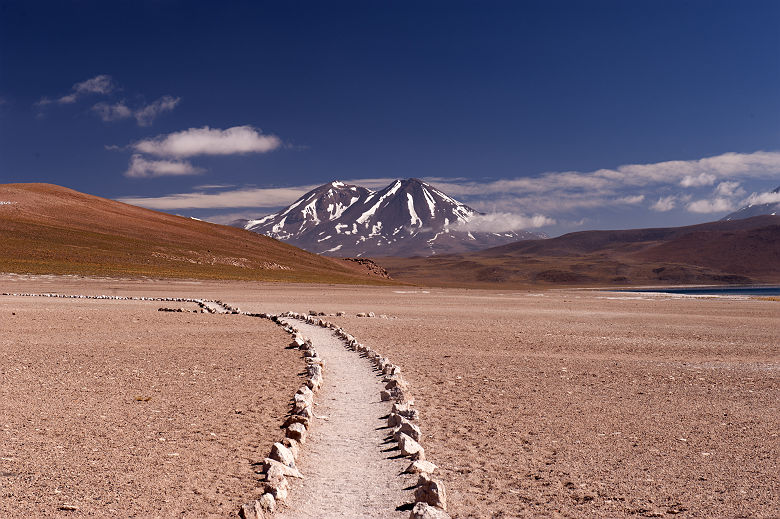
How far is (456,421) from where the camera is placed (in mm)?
11227

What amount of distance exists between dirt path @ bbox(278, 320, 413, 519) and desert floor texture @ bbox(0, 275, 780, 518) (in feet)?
1.30

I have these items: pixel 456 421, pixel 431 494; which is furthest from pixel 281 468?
pixel 456 421

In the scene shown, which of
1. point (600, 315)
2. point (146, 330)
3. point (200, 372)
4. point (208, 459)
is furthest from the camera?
point (600, 315)

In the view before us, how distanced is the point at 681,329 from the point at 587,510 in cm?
2528

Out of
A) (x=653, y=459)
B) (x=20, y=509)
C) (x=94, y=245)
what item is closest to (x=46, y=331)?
(x=20, y=509)

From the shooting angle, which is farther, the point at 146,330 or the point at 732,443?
the point at 146,330

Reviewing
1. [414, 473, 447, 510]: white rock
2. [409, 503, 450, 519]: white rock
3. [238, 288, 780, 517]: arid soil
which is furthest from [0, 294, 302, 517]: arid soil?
[238, 288, 780, 517]: arid soil

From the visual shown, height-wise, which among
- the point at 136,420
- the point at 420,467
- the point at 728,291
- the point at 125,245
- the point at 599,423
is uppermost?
the point at 125,245

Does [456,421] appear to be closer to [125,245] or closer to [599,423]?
[599,423]

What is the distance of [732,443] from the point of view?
32.1ft

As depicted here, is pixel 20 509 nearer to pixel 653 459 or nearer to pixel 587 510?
pixel 587 510

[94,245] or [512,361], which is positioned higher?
[94,245]

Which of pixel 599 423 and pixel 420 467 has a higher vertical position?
pixel 420 467

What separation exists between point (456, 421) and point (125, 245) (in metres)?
96.5
